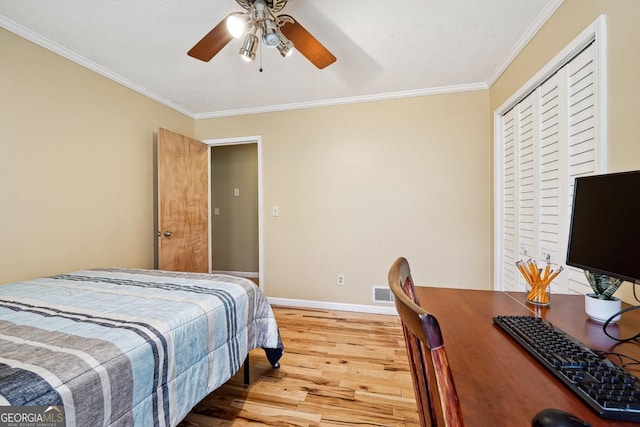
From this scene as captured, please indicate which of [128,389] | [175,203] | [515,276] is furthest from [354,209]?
[128,389]

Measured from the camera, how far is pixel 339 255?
3.00 meters

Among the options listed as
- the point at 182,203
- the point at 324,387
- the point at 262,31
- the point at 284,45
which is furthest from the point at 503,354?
the point at 182,203

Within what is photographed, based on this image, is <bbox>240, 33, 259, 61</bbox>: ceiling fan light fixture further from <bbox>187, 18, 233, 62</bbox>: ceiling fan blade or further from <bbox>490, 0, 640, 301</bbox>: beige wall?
<bbox>490, 0, 640, 301</bbox>: beige wall

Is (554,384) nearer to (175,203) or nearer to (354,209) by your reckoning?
(354,209)

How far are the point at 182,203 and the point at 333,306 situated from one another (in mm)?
2110

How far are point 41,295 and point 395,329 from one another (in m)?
2.59

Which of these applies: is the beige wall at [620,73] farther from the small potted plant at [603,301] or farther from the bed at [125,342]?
the bed at [125,342]

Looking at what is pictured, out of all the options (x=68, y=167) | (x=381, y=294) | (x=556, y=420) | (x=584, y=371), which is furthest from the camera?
(x=381, y=294)

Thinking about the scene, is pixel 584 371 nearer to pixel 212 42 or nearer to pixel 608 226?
pixel 608 226

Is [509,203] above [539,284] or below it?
above

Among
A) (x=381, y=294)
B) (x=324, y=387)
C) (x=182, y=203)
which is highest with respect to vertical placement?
(x=182, y=203)

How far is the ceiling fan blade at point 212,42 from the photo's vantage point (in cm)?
145

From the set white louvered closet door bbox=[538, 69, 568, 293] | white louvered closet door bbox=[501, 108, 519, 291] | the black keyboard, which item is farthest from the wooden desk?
white louvered closet door bbox=[501, 108, 519, 291]

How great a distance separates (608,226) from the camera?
84 centimetres
